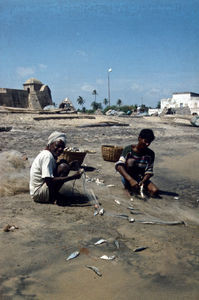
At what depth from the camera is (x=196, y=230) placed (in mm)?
3406

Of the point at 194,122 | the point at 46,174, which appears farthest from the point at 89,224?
the point at 194,122

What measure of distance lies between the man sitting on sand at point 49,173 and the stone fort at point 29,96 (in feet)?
70.2

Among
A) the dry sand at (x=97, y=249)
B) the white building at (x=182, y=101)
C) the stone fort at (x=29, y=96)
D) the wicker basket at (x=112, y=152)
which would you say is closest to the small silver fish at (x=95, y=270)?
the dry sand at (x=97, y=249)

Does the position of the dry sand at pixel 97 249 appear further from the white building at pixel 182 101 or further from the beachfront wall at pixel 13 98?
the white building at pixel 182 101

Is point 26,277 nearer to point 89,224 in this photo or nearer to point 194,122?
point 89,224

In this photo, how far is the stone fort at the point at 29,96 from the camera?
23.9m

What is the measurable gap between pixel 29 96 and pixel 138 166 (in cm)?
2359

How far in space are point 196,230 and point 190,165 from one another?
4189mm

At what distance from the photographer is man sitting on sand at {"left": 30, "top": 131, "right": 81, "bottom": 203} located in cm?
361

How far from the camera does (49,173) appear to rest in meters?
3.57

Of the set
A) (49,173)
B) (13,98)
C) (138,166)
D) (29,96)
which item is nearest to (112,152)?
(138,166)

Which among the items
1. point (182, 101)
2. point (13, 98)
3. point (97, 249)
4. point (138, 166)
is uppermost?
point (13, 98)

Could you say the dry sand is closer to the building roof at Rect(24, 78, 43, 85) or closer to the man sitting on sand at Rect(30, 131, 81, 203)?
the man sitting on sand at Rect(30, 131, 81, 203)

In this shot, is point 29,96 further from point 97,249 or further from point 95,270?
point 95,270
